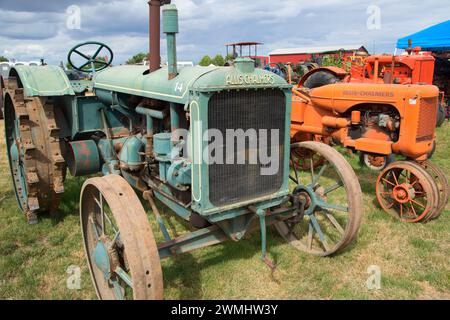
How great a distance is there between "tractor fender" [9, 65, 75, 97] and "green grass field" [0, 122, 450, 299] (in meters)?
1.25

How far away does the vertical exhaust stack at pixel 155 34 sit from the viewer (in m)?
3.09

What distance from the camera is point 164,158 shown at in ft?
9.21

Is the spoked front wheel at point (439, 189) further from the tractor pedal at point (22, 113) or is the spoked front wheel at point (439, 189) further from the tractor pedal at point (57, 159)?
the tractor pedal at point (22, 113)

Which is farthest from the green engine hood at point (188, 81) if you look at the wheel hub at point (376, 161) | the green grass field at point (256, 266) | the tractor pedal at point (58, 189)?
the wheel hub at point (376, 161)

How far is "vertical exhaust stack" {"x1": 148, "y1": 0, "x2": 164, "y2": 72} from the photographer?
309 cm

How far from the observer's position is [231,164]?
2.52 metres

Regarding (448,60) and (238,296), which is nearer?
(238,296)

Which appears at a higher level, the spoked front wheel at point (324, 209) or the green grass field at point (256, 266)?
the spoked front wheel at point (324, 209)

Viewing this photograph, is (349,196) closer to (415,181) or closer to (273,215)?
(273,215)

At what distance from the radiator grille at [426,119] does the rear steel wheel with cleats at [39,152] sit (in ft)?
11.9

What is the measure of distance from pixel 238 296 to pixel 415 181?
2.40m

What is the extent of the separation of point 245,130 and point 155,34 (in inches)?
49.5

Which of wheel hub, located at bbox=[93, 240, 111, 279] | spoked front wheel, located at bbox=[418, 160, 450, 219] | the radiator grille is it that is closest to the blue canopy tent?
the radiator grille
